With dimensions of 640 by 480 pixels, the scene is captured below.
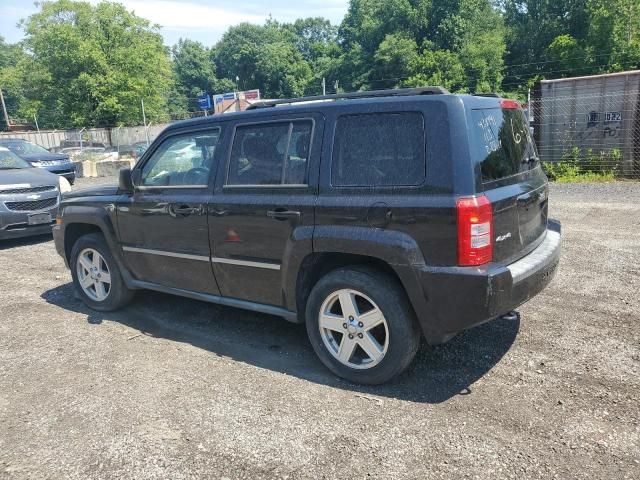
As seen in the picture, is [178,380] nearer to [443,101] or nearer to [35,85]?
[443,101]

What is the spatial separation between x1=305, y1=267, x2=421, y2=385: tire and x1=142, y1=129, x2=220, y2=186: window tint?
150cm

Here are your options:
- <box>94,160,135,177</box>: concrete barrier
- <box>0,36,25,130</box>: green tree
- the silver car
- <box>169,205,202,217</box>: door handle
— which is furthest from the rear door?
<box>0,36,25,130</box>: green tree

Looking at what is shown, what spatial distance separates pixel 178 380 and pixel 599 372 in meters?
2.97

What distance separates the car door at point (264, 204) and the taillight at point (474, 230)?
1.05 m

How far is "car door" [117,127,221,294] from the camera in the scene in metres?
4.32

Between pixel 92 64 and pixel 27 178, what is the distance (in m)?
36.6

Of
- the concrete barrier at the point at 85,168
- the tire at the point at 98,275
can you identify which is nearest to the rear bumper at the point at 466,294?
the tire at the point at 98,275

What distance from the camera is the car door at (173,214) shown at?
432 cm

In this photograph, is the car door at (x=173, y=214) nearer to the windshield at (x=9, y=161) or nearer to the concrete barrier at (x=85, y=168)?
the windshield at (x=9, y=161)

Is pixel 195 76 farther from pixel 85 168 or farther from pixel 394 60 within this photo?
pixel 85 168

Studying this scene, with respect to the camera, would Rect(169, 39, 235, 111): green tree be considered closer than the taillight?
No

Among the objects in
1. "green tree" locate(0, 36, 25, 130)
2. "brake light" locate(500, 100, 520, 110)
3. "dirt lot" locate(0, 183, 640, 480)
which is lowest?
"dirt lot" locate(0, 183, 640, 480)

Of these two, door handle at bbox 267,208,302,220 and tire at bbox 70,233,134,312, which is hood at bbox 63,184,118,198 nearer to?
tire at bbox 70,233,134,312

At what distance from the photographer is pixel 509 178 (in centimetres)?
349
